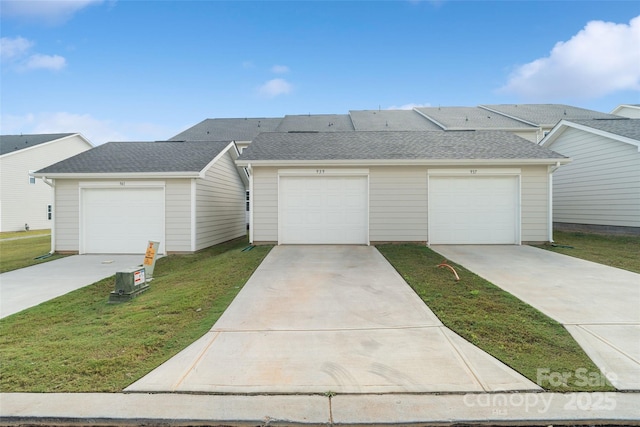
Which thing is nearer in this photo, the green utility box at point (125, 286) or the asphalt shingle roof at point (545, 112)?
the green utility box at point (125, 286)

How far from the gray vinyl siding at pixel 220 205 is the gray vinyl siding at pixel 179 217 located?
302 millimetres

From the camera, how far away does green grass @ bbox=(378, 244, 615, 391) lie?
9.54 ft

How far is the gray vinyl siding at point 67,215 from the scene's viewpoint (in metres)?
9.41

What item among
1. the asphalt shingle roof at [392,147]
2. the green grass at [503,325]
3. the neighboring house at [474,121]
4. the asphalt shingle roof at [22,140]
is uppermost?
the neighboring house at [474,121]

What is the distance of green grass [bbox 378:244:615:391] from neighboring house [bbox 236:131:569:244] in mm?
3381

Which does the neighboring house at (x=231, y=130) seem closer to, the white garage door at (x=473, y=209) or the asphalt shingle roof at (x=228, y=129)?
the asphalt shingle roof at (x=228, y=129)

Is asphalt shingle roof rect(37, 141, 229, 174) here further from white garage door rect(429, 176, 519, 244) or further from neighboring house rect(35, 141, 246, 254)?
white garage door rect(429, 176, 519, 244)

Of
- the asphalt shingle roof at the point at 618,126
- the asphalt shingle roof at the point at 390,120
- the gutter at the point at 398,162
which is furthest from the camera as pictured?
the asphalt shingle roof at the point at 390,120

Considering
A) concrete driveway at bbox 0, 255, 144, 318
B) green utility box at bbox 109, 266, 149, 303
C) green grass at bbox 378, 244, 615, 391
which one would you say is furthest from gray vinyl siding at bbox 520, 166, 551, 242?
concrete driveway at bbox 0, 255, 144, 318

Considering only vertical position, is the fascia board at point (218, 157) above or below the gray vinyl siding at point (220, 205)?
above

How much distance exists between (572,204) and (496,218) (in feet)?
20.2

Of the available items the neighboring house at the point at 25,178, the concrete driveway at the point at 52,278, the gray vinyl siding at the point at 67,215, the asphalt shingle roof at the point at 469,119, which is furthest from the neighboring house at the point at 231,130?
the concrete driveway at the point at 52,278

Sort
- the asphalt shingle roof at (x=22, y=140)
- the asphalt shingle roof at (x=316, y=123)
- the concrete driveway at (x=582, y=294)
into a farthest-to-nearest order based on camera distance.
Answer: the asphalt shingle roof at (x=316, y=123) < the asphalt shingle roof at (x=22, y=140) < the concrete driveway at (x=582, y=294)

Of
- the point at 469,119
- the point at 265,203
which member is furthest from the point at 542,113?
the point at 265,203
